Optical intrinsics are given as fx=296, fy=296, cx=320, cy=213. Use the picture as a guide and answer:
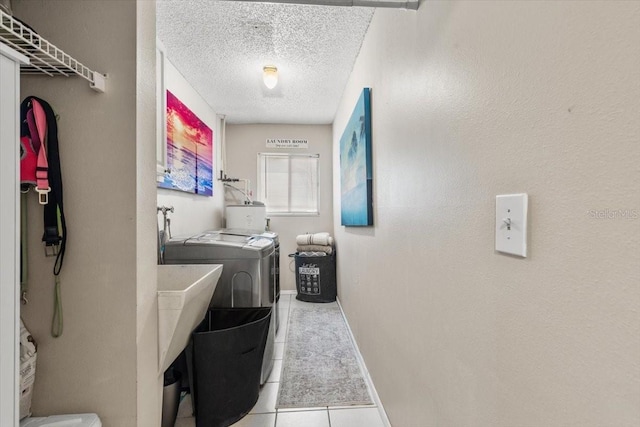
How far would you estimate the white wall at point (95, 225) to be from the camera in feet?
3.39

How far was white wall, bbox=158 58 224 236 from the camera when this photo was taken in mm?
2555

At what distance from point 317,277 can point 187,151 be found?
210 cm

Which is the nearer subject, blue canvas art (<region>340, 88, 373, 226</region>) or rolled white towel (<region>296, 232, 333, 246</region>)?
blue canvas art (<region>340, 88, 373, 226</region>)

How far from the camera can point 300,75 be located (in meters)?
2.76

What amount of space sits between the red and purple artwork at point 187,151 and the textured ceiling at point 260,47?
0.38m

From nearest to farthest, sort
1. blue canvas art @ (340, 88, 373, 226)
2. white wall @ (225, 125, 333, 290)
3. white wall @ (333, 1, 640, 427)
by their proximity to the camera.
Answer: white wall @ (333, 1, 640, 427), blue canvas art @ (340, 88, 373, 226), white wall @ (225, 125, 333, 290)

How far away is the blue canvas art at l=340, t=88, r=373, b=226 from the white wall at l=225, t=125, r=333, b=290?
148 centimetres

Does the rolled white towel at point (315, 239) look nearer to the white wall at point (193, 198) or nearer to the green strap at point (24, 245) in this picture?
the white wall at point (193, 198)

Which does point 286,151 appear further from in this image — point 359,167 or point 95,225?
point 95,225

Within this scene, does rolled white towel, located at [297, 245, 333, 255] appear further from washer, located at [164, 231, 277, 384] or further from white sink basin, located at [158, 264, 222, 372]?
white sink basin, located at [158, 264, 222, 372]

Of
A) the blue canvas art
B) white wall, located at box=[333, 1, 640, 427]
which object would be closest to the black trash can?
the blue canvas art

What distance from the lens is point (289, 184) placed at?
14.1 ft

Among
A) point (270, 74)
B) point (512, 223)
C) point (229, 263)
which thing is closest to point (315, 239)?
point (229, 263)

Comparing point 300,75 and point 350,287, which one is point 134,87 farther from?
point 350,287
